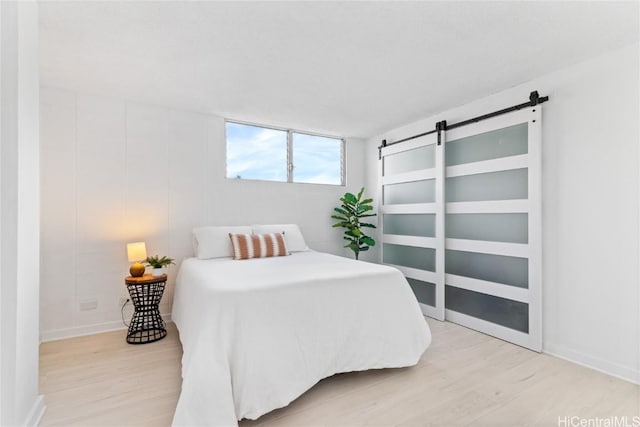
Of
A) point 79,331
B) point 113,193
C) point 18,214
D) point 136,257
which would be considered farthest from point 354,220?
point 18,214

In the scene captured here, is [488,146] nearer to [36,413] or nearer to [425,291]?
[425,291]

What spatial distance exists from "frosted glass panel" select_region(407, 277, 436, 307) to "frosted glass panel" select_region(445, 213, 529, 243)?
2.37ft

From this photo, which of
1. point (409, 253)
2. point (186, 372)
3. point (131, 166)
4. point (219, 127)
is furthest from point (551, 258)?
point (131, 166)

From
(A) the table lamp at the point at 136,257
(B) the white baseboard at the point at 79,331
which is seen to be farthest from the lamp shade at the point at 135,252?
(B) the white baseboard at the point at 79,331

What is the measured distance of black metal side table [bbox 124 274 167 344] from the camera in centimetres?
293

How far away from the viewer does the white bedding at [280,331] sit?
5.63 feet

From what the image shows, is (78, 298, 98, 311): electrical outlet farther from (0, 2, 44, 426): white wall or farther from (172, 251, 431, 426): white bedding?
(0, 2, 44, 426): white wall

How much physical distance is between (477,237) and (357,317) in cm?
180

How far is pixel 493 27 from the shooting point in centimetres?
203

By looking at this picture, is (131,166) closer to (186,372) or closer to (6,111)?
(6,111)

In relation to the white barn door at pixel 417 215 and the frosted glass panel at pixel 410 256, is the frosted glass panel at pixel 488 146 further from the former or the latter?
the frosted glass panel at pixel 410 256

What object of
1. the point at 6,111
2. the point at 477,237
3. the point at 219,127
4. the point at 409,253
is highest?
the point at 219,127

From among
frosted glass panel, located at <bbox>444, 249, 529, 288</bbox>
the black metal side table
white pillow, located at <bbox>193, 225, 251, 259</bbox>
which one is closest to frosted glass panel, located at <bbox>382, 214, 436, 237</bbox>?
frosted glass panel, located at <bbox>444, 249, 529, 288</bbox>

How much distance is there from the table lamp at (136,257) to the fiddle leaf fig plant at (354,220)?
97.4 inches
